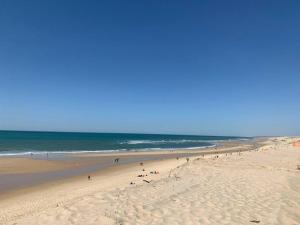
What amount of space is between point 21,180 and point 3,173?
3212 mm

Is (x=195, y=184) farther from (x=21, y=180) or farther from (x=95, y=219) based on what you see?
(x=21, y=180)

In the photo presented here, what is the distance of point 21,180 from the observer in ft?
52.9

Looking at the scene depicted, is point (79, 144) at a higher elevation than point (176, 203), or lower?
lower

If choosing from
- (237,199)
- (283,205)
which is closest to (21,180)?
(237,199)

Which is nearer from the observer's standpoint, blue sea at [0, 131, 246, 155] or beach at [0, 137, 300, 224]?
beach at [0, 137, 300, 224]

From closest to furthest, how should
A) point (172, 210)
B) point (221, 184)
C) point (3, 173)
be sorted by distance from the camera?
point (172, 210) < point (221, 184) < point (3, 173)

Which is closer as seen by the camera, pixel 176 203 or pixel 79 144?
pixel 176 203

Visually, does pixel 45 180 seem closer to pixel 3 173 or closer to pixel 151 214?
pixel 3 173

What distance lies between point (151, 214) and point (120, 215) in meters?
0.81

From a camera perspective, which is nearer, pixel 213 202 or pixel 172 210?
pixel 172 210

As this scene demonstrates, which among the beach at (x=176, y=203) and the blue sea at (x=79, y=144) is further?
the blue sea at (x=79, y=144)

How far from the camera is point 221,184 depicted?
1113 centimetres

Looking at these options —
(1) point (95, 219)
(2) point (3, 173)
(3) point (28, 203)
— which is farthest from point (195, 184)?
(2) point (3, 173)

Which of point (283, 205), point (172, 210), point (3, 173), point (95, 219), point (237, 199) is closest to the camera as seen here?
point (95, 219)
